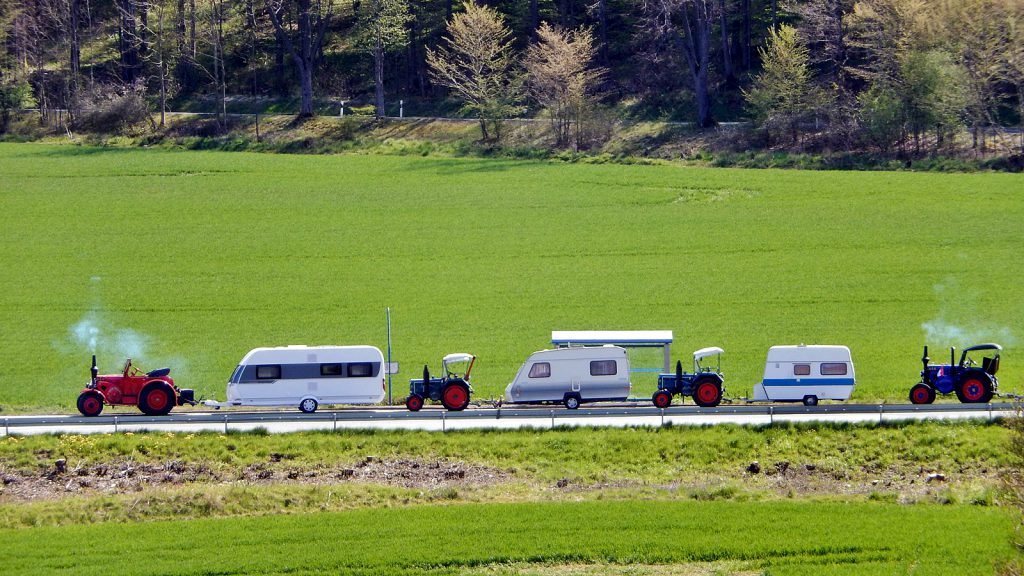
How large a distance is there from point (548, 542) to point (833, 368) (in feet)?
50.5

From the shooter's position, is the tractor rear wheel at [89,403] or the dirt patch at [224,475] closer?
the dirt patch at [224,475]

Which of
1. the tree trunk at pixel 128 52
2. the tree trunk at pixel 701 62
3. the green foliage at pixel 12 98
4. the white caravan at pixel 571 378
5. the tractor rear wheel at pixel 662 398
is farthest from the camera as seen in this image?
the tree trunk at pixel 128 52

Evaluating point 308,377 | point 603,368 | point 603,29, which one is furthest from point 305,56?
point 603,368

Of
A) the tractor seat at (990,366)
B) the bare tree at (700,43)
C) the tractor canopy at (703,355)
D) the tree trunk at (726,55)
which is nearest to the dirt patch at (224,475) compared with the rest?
the tractor canopy at (703,355)

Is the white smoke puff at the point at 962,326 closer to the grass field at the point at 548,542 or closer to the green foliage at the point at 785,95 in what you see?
the grass field at the point at 548,542

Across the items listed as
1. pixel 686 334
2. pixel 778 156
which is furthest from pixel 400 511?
pixel 778 156

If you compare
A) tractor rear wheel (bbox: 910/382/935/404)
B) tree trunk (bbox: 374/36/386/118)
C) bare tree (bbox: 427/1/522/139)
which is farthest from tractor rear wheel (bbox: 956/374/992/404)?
tree trunk (bbox: 374/36/386/118)

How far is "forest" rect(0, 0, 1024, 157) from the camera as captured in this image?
234ft

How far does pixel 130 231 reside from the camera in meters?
57.1

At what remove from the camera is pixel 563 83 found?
78062 millimetres

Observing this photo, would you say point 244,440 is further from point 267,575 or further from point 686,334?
A: point 686,334

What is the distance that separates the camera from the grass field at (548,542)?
75.0 feet

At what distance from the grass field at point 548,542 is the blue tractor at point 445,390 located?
8.83m

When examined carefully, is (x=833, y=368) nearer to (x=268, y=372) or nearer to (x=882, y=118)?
(x=268, y=372)
